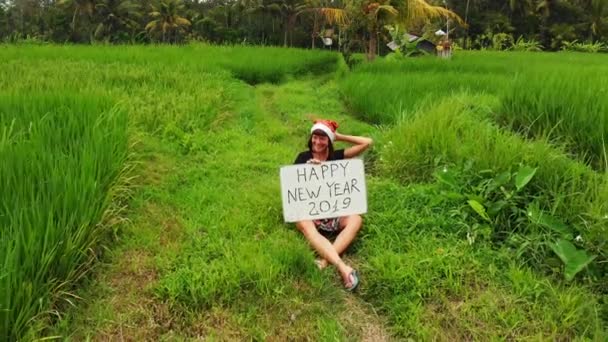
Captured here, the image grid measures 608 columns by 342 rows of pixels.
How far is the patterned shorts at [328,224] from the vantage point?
3.11m

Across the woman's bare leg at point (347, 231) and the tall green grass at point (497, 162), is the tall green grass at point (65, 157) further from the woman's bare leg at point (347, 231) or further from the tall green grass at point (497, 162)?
the tall green grass at point (497, 162)

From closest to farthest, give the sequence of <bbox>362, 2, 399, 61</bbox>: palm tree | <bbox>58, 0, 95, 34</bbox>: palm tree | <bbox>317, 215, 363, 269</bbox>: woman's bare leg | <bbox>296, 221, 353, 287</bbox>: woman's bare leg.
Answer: <bbox>296, 221, 353, 287</bbox>: woman's bare leg, <bbox>317, 215, 363, 269</bbox>: woman's bare leg, <bbox>362, 2, 399, 61</bbox>: palm tree, <bbox>58, 0, 95, 34</bbox>: palm tree

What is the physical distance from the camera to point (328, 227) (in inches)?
123

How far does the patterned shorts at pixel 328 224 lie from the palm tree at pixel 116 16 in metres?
30.5

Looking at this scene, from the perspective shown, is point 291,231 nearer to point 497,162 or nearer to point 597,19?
point 497,162

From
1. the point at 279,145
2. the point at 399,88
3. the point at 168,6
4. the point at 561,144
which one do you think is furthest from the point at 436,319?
the point at 168,6

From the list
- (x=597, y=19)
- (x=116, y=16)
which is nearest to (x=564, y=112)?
(x=597, y=19)

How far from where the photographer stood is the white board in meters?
2.98

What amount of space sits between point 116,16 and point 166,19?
11.8 feet

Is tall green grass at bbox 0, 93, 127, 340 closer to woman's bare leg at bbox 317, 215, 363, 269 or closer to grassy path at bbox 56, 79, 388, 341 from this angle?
grassy path at bbox 56, 79, 388, 341

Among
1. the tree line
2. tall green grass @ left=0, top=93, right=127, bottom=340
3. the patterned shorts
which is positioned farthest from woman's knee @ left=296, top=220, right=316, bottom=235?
the tree line

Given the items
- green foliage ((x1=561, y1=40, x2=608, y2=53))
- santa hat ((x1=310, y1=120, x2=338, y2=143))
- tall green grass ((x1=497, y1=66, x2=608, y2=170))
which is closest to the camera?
santa hat ((x1=310, y1=120, x2=338, y2=143))

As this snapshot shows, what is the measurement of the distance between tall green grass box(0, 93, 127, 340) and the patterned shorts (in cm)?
128

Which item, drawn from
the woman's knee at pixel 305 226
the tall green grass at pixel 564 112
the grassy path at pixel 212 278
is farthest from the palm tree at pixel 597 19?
the woman's knee at pixel 305 226
